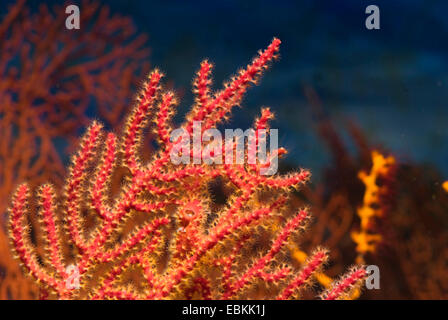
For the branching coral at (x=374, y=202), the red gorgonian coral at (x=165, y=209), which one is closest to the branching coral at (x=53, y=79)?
the red gorgonian coral at (x=165, y=209)

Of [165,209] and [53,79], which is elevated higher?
[53,79]

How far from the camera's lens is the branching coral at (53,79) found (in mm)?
3883

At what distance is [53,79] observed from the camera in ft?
13.7

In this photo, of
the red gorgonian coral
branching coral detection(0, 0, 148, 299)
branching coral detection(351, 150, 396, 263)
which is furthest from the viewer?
branching coral detection(351, 150, 396, 263)

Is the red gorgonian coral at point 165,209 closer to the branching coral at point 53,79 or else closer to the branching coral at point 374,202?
the branching coral at point 53,79

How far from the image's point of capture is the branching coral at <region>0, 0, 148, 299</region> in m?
3.88

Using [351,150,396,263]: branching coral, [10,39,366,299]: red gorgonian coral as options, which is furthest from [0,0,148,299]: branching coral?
[351,150,396,263]: branching coral

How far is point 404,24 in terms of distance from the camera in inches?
215

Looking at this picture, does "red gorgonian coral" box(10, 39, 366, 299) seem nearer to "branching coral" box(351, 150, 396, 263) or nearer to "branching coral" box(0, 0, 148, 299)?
"branching coral" box(0, 0, 148, 299)

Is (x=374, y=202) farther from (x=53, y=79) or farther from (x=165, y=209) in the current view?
(x=53, y=79)

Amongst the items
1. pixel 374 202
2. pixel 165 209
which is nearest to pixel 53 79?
pixel 165 209

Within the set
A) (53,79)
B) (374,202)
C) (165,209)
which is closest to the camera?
(165,209)
